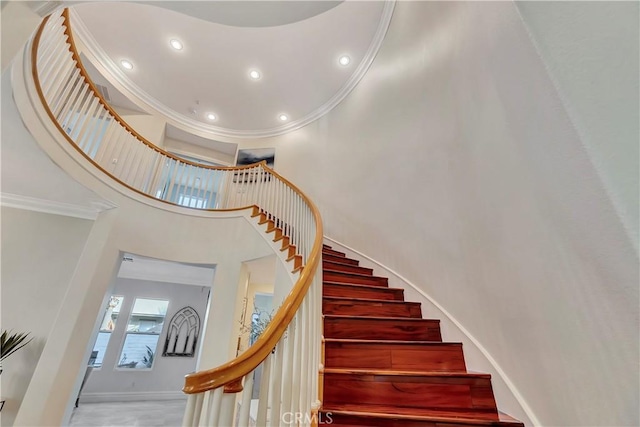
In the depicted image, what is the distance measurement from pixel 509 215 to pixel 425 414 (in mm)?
1201

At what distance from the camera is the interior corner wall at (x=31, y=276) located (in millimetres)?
2803

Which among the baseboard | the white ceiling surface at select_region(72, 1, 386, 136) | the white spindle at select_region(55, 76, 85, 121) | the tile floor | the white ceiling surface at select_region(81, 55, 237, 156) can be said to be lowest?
the tile floor

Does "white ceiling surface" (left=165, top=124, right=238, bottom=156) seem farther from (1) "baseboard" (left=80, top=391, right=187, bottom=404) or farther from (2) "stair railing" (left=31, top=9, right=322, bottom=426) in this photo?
(1) "baseboard" (left=80, top=391, right=187, bottom=404)

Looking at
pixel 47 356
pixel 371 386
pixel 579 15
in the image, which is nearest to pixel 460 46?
pixel 579 15

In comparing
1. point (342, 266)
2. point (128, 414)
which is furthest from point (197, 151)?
point (128, 414)

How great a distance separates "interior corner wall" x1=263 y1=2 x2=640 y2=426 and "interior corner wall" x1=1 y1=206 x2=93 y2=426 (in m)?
3.84

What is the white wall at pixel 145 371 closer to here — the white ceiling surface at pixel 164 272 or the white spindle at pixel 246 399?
the white ceiling surface at pixel 164 272

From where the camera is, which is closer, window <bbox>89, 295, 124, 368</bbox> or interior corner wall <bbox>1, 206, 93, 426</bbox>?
interior corner wall <bbox>1, 206, 93, 426</bbox>

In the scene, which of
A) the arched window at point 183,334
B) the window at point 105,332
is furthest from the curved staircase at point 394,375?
the window at point 105,332

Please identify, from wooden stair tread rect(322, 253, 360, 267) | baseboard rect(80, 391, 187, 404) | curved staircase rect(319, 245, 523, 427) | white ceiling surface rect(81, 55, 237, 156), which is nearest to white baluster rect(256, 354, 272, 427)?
curved staircase rect(319, 245, 523, 427)

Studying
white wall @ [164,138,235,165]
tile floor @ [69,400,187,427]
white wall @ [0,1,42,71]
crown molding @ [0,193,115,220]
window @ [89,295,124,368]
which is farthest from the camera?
white wall @ [164,138,235,165]

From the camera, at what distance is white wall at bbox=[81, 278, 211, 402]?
18.2 ft

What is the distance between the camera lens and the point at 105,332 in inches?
232

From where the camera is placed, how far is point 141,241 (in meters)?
3.50
